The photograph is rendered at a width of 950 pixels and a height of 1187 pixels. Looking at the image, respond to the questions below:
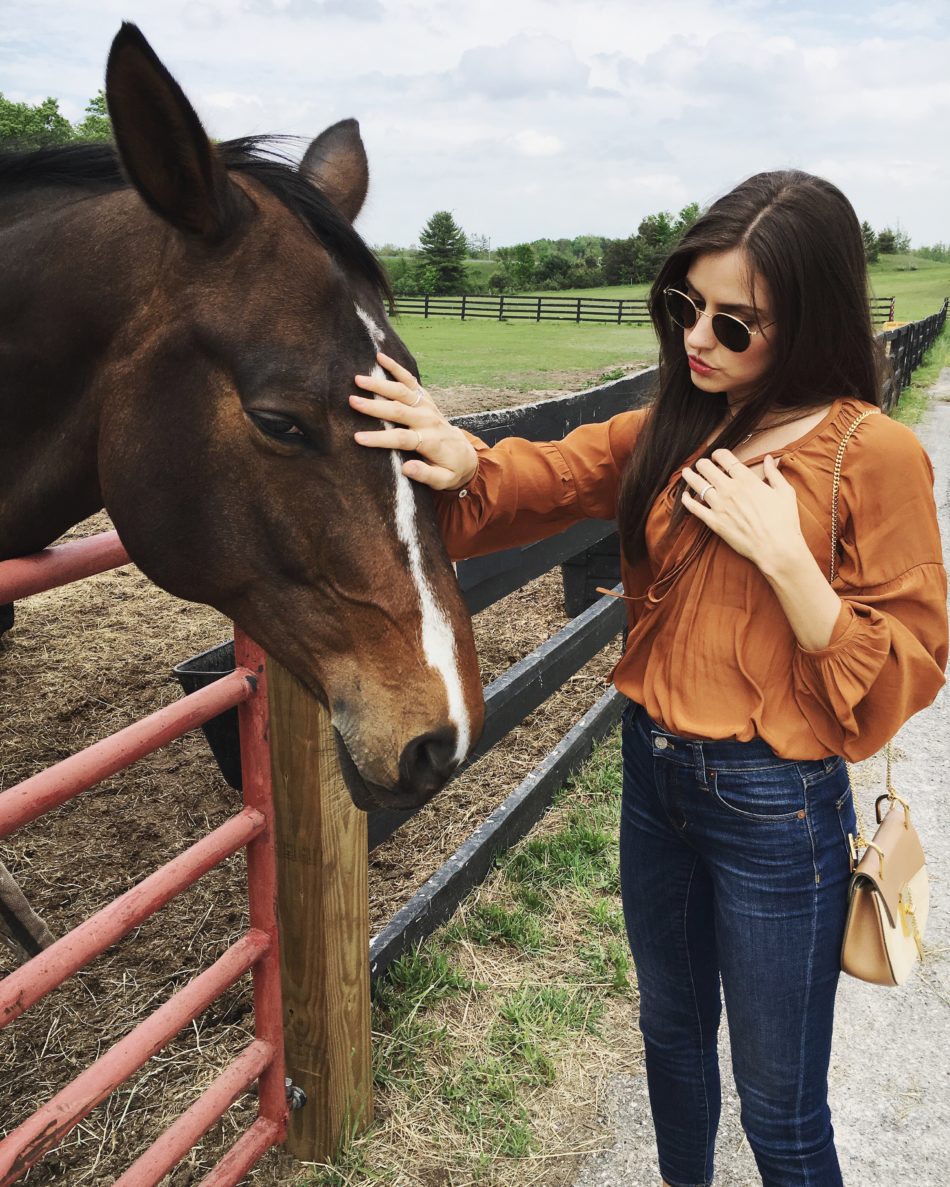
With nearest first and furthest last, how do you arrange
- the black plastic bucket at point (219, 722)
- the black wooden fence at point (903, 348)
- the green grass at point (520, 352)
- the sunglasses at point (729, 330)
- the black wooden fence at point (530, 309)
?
the sunglasses at point (729, 330) → the black plastic bucket at point (219, 722) → the black wooden fence at point (903, 348) → the green grass at point (520, 352) → the black wooden fence at point (530, 309)

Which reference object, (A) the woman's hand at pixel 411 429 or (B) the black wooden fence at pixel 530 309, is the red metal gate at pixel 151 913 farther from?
(B) the black wooden fence at pixel 530 309

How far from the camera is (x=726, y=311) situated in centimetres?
158

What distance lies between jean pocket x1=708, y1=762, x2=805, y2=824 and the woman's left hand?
1.21 ft

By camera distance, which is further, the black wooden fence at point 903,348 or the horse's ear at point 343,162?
the black wooden fence at point 903,348

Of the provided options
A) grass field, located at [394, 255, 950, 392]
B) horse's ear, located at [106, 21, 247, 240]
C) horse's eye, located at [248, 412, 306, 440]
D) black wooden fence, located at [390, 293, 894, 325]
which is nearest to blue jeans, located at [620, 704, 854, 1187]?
horse's eye, located at [248, 412, 306, 440]

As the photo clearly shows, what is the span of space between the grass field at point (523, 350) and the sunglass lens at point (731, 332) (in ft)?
11.6

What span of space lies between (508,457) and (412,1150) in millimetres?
1808

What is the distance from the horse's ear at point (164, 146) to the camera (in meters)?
1.35

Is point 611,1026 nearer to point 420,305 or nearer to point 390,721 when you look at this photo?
point 390,721

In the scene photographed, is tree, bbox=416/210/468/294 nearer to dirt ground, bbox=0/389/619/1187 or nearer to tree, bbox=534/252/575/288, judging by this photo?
tree, bbox=534/252/575/288

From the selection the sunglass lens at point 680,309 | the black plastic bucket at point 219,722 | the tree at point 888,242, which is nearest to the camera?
the sunglass lens at point 680,309

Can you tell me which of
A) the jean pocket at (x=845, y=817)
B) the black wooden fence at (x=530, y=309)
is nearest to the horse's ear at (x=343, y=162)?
the jean pocket at (x=845, y=817)

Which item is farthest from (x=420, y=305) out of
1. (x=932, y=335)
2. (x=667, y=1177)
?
(x=667, y=1177)

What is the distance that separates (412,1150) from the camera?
238 centimetres
